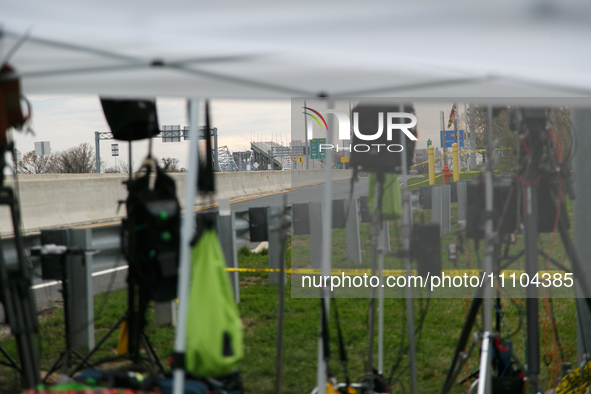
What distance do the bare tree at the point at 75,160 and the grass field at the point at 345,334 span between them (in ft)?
80.8

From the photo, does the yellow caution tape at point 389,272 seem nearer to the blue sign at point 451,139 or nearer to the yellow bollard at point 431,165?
the yellow bollard at point 431,165

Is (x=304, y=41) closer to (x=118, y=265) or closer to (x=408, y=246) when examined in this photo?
(x=408, y=246)

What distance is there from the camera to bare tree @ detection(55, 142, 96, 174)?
28.4m

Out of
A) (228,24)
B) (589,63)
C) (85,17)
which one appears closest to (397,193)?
(589,63)

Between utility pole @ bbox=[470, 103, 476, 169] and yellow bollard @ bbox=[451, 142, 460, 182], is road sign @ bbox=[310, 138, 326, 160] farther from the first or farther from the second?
yellow bollard @ bbox=[451, 142, 460, 182]

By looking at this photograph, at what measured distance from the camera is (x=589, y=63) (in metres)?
2.22

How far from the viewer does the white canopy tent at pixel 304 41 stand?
2.09m

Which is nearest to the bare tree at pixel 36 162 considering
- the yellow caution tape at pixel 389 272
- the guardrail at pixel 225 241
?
the guardrail at pixel 225 241

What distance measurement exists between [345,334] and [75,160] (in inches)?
1076

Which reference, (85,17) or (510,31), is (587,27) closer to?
(510,31)

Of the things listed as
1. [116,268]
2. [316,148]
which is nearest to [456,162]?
[316,148]

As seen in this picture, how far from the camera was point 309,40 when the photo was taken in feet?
7.16

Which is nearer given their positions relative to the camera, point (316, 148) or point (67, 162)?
point (316, 148)

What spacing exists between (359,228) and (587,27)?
3.06 metres
